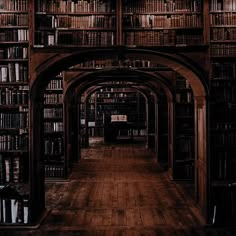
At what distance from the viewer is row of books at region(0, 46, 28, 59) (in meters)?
6.64

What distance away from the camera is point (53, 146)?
1020cm

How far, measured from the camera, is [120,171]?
11797 mm

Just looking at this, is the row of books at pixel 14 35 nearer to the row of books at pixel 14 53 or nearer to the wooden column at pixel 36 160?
the row of books at pixel 14 53

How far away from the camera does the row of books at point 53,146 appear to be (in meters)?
10.2

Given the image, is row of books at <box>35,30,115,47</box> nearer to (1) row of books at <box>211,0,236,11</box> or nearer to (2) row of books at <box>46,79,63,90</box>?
(1) row of books at <box>211,0,236,11</box>

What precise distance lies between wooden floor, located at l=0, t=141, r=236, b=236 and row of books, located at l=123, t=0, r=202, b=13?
10.7 feet

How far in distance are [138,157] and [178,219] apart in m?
7.95

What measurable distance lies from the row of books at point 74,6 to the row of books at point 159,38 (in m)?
0.53

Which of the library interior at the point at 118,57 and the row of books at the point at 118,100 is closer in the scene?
the library interior at the point at 118,57

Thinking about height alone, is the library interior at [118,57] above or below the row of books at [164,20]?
below

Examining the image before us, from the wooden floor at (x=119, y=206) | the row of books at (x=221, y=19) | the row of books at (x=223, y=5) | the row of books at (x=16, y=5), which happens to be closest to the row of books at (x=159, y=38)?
the row of books at (x=221, y=19)

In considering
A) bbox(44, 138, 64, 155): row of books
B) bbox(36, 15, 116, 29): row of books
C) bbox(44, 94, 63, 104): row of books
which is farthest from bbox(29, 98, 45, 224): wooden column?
bbox(44, 94, 63, 104): row of books

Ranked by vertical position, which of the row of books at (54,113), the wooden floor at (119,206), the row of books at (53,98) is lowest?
the wooden floor at (119,206)

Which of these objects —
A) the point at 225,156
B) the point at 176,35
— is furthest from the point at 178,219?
the point at 176,35
